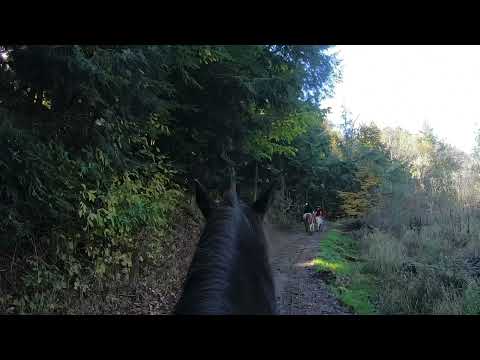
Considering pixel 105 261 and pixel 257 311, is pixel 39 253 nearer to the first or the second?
pixel 105 261

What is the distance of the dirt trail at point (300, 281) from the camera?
5.58m

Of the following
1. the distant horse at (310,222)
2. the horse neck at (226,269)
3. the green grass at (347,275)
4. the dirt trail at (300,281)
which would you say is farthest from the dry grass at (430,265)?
the horse neck at (226,269)

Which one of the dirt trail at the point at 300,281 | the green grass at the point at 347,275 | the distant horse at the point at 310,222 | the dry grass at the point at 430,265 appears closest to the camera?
the dry grass at the point at 430,265

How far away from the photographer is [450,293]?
519 cm

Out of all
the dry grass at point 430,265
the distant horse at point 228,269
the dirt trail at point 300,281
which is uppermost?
the distant horse at point 228,269

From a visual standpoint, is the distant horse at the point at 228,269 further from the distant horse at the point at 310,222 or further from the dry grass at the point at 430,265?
the distant horse at the point at 310,222

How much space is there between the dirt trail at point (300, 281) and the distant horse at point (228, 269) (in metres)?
3.04

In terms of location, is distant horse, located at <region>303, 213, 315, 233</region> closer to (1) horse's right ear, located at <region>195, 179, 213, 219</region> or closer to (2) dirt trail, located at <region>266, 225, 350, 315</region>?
(2) dirt trail, located at <region>266, 225, 350, 315</region>

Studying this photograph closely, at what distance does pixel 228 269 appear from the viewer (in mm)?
1500

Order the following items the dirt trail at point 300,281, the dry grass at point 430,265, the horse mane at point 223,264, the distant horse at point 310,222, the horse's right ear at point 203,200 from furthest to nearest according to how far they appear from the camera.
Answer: the distant horse at point 310,222, the dirt trail at point 300,281, the dry grass at point 430,265, the horse's right ear at point 203,200, the horse mane at point 223,264

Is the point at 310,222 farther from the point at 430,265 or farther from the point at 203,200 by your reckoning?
the point at 203,200
